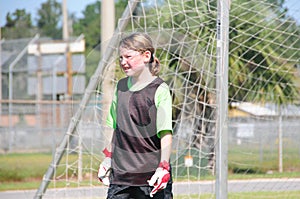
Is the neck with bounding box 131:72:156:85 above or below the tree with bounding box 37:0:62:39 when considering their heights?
below

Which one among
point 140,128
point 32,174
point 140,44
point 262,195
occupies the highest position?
point 140,44

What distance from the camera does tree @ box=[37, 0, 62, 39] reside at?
53312mm

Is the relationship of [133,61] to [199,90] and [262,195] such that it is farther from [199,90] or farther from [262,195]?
[262,195]

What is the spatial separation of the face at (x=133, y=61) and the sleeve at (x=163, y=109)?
7.2 inches

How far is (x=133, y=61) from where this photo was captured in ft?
15.9

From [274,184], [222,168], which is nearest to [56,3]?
[274,184]

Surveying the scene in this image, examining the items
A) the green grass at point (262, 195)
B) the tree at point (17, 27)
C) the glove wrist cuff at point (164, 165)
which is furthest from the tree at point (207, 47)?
the tree at point (17, 27)

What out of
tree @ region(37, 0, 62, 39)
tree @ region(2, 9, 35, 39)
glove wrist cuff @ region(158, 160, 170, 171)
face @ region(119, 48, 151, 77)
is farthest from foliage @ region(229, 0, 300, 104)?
tree @ region(37, 0, 62, 39)

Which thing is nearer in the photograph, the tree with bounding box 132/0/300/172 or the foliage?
the tree with bounding box 132/0/300/172

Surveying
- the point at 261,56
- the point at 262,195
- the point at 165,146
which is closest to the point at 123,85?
the point at 165,146

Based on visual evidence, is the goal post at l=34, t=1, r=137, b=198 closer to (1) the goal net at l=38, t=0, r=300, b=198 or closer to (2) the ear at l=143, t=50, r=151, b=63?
(1) the goal net at l=38, t=0, r=300, b=198

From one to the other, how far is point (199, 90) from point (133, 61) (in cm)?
347

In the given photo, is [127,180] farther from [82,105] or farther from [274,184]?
[274,184]

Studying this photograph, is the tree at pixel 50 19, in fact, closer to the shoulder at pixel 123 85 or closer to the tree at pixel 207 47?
the tree at pixel 207 47
